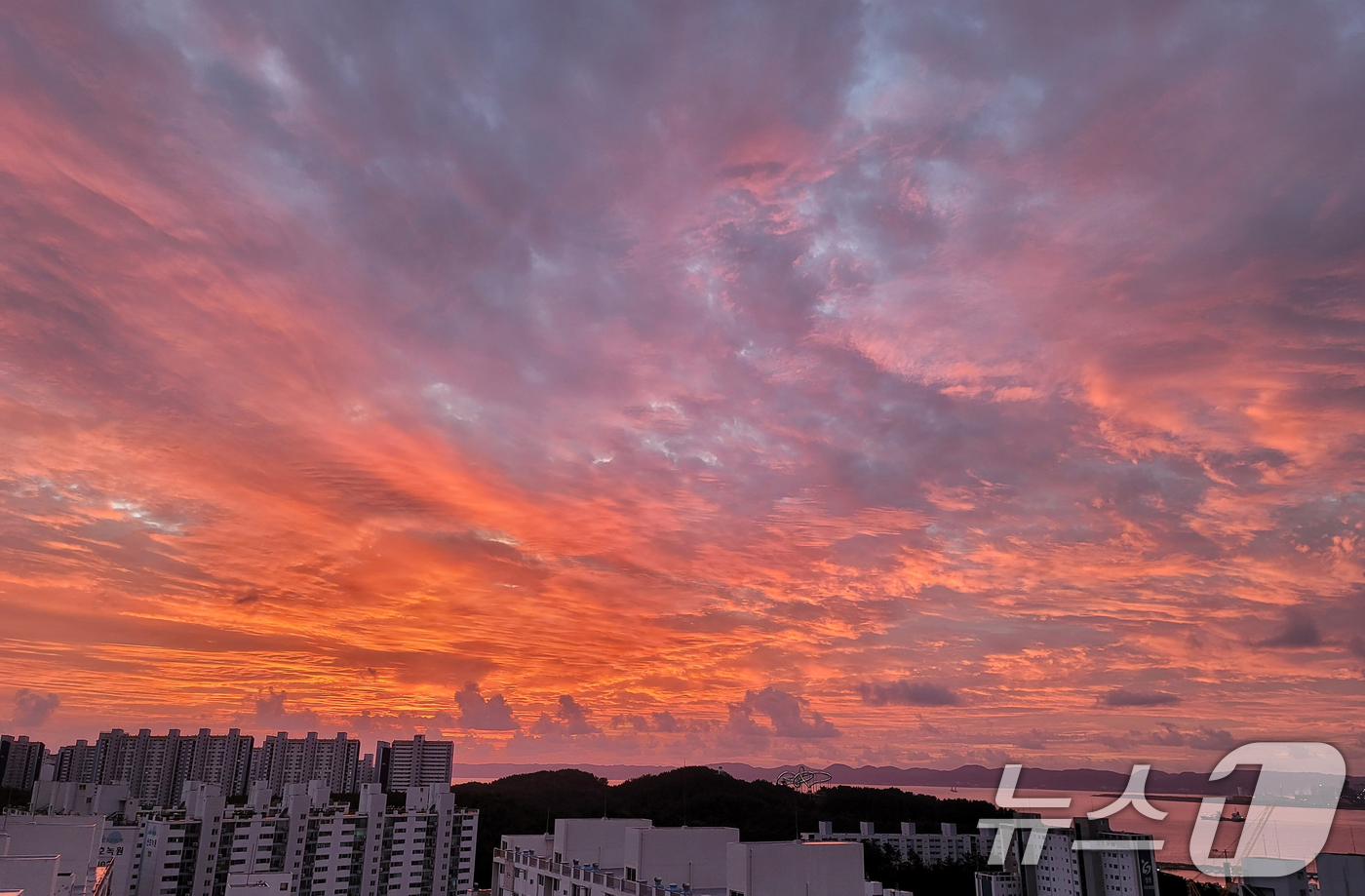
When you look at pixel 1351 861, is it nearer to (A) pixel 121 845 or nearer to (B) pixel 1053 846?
(A) pixel 121 845

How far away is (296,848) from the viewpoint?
4656 centimetres

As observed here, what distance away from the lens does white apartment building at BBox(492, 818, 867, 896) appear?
79.0 feet

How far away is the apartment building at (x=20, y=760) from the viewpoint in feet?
307

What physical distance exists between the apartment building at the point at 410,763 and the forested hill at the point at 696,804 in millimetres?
7612

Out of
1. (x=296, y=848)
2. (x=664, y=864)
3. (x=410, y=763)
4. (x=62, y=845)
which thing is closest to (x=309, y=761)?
(x=410, y=763)

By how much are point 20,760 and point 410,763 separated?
4646cm

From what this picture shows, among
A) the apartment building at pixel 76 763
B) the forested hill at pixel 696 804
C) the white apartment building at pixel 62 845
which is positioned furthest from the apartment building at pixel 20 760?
the white apartment building at pixel 62 845

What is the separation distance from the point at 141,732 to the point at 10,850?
7811 centimetres

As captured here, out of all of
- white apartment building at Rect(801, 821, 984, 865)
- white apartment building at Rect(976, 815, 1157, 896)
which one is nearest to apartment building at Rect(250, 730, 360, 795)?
white apartment building at Rect(801, 821, 984, 865)

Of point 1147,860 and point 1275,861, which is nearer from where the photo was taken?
point 1275,861

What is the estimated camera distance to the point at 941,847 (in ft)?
305

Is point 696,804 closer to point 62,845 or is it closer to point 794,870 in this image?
point 62,845

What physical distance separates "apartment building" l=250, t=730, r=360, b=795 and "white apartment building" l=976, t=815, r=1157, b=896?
7686cm

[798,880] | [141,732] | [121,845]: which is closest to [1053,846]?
[798,880]
